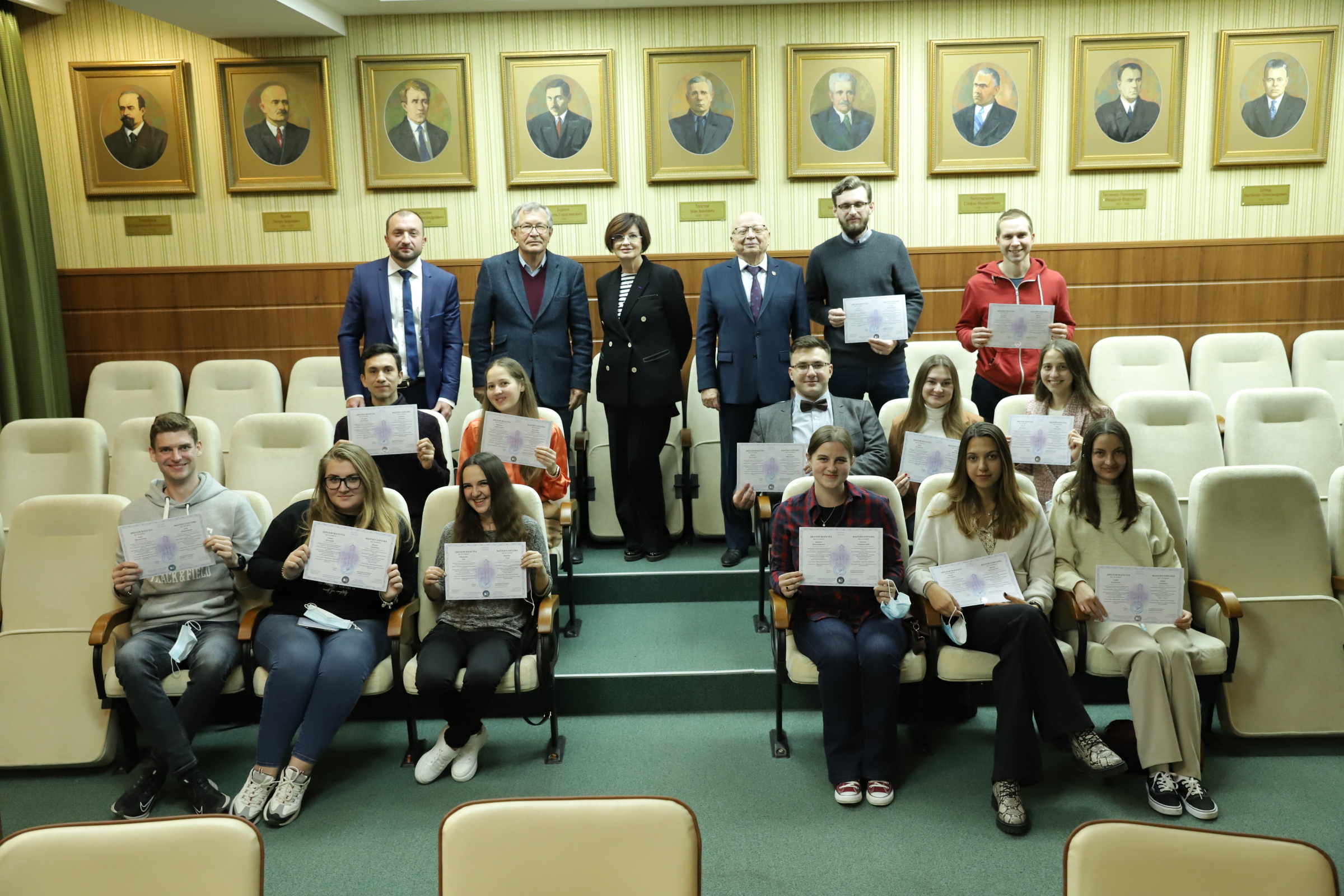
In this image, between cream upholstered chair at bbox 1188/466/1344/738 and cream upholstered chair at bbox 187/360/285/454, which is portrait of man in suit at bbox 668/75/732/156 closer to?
cream upholstered chair at bbox 187/360/285/454

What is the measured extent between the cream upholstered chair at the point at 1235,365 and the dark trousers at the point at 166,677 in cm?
526

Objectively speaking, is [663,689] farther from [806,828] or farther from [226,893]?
[226,893]

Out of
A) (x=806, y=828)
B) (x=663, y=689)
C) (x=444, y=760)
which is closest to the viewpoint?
(x=806, y=828)

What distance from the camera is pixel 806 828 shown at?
111 inches

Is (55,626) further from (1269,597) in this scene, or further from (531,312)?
(1269,597)

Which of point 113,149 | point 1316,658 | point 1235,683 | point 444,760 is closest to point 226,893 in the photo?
point 444,760

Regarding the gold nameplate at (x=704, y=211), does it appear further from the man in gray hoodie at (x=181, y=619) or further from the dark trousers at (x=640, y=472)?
the man in gray hoodie at (x=181, y=619)

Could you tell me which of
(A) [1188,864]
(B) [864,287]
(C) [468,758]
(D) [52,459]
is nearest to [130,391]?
(D) [52,459]

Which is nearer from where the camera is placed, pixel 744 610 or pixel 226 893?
pixel 226 893

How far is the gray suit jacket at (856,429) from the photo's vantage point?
388 centimetres

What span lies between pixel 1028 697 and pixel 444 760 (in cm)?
198

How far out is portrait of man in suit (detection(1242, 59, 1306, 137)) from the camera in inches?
223

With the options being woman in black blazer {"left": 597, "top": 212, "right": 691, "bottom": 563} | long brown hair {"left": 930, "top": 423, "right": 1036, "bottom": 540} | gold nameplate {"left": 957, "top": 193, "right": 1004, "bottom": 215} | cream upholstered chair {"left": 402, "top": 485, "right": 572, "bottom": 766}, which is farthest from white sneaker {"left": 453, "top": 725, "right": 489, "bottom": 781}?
gold nameplate {"left": 957, "top": 193, "right": 1004, "bottom": 215}

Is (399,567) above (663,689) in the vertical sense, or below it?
above
